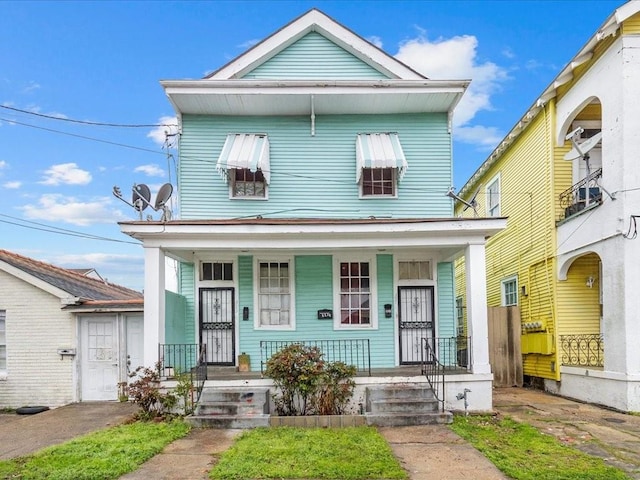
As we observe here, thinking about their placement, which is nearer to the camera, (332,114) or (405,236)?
(405,236)

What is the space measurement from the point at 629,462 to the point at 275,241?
22.0 ft

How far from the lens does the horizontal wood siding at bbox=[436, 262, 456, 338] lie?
12031 millimetres

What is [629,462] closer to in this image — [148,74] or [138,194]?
[138,194]

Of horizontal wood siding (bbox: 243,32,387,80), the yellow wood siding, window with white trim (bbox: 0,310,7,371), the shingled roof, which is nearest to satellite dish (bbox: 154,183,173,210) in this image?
the shingled roof

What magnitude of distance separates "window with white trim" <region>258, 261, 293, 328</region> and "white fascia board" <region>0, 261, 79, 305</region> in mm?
4255

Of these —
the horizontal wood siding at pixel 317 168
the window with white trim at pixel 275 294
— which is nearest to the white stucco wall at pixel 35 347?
the horizontal wood siding at pixel 317 168

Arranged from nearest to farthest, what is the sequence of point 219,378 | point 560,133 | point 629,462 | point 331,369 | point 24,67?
point 629,462, point 331,369, point 219,378, point 560,133, point 24,67

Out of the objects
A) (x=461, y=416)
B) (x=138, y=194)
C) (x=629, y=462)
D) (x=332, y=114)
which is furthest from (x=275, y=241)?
(x=629, y=462)

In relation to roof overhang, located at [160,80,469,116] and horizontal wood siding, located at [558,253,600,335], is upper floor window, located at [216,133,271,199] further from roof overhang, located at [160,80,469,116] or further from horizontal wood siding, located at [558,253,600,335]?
horizontal wood siding, located at [558,253,600,335]

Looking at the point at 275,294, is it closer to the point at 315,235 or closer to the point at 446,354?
the point at 315,235

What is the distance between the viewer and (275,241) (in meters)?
10.4

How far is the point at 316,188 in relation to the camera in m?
12.4

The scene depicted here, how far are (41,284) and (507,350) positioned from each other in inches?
467

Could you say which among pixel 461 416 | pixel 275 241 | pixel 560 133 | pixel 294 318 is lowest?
pixel 461 416
